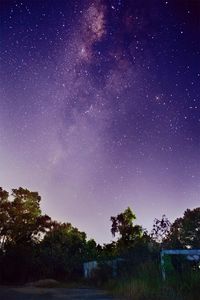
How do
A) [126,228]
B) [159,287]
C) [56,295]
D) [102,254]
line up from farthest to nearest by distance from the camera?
1. [126,228]
2. [102,254]
3. [56,295]
4. [159,287]

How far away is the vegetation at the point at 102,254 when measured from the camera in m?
13.9

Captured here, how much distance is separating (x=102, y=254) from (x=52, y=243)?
5.94 meters

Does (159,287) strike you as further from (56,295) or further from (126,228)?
(126,228)

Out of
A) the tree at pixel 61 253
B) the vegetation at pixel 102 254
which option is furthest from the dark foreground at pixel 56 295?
the tree at pixel 61 253

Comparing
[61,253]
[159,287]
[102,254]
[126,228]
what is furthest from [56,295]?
[126,228]

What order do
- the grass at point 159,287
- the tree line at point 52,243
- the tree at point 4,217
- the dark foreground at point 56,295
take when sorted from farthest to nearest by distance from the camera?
1. the tree at point 4,217
2. the tree line at point 52,243
3. the dark foreground at point 56,295
4. the grass at point 159,287

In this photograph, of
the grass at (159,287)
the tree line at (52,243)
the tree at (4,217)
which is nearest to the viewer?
the grass at (159,287)

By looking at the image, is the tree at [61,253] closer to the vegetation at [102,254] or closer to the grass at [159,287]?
the vegetation at [102,254]

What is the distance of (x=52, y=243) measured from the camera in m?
41.5

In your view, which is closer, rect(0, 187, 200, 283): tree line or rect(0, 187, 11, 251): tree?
rect(0, 187, 200, 283): tree line

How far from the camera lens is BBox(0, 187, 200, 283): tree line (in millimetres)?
34906

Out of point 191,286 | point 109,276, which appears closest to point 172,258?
point 191,286

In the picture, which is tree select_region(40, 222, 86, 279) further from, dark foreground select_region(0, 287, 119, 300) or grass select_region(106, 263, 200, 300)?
grass select_region(106, 263, 200, 300)

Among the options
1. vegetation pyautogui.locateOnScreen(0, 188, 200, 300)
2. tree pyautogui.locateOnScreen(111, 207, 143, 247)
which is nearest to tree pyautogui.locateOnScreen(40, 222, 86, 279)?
vegetation pyautogui.locateOnScreen(0, 188, 200, 300)
